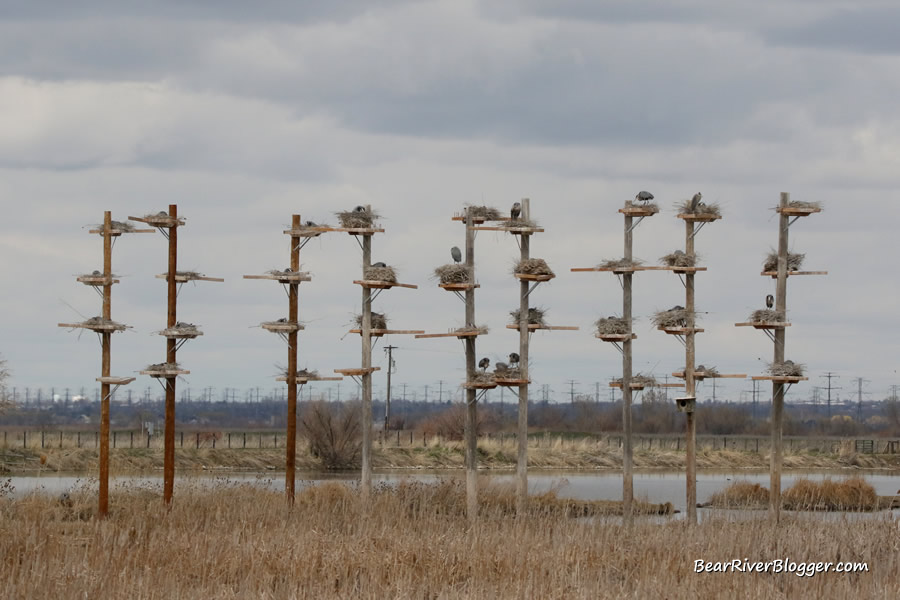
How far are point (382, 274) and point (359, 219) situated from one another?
1.51 m

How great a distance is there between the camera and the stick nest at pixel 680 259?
95.8ft

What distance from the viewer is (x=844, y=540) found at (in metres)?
22.5

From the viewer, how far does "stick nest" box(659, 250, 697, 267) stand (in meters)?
29.2

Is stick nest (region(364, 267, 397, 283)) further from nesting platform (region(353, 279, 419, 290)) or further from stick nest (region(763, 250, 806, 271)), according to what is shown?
stick nest (region(763, 250, 806, 271))

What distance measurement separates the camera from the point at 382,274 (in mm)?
28812

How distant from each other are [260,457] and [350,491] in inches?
1093

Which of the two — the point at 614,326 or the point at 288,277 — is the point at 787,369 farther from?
the point at 288,277

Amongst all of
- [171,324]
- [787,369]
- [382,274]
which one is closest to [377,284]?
[382,274]

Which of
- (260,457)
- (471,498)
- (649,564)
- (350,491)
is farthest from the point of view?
(260,457)

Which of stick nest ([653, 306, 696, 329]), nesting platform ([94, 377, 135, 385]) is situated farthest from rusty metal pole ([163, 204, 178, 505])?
stick nest ([653, 306, 696, 329])

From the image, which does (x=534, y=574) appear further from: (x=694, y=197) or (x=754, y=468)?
(x=754, y=468)

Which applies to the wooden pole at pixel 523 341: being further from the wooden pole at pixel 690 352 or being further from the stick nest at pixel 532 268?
the wooden pole at pixel 690 352

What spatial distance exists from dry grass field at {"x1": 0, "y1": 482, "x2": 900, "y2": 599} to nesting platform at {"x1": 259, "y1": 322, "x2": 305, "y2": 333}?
14.9 feet

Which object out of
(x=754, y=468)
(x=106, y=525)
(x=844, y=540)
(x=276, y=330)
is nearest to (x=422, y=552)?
(x=106, y=525)
